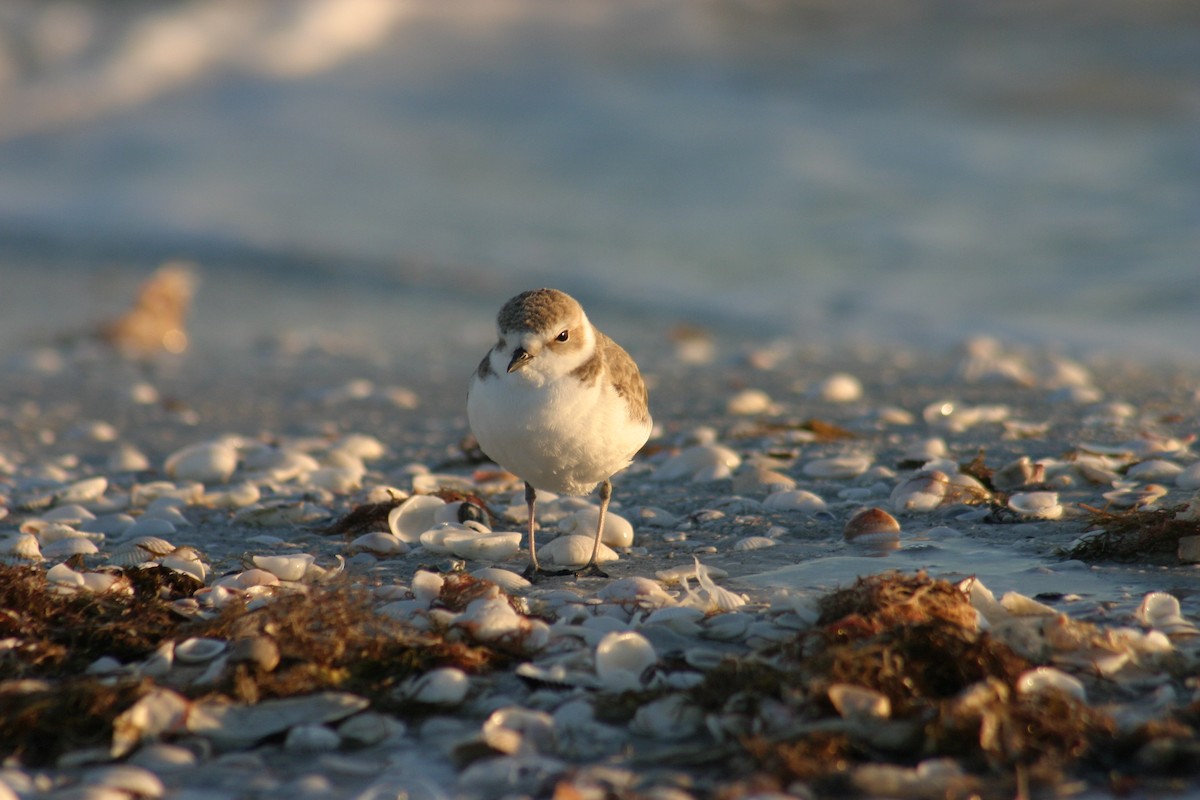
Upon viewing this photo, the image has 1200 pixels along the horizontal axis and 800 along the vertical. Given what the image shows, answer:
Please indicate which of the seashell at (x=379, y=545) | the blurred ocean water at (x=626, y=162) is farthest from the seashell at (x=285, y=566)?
the blurred ocean water at (x=626, y=162)

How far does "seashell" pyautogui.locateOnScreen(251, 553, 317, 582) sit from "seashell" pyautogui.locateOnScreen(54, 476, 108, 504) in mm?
1558

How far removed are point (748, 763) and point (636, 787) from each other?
0.25 meters

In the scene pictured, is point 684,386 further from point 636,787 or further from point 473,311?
point 636,787

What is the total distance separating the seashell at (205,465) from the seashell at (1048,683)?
382 centimetres

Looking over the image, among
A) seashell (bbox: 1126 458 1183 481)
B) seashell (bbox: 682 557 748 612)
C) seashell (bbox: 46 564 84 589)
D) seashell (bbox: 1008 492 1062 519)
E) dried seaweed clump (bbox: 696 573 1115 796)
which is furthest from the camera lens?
seashell (bbox: 1126 458 1183 481)

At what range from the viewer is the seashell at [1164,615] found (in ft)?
10.3

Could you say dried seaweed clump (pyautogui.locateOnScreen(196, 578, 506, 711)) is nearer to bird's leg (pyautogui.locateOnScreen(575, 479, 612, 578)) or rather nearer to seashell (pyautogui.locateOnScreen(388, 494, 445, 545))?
bird's leg (pyautogui.locateOnScreen(575, 479, 612, 578))

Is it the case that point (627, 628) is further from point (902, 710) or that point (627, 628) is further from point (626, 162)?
point (626, 162)

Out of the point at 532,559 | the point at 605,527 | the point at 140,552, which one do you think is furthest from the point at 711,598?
the point at 140,552

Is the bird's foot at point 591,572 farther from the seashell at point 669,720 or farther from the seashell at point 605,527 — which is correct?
the seashell at point 669,720

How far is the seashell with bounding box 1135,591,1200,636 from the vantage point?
3141 mm

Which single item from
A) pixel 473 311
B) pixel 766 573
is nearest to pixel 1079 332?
pixel 473 311

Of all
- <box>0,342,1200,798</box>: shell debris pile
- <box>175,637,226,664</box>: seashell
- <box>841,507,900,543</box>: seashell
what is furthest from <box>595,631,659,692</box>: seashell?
<box>841,507,900,543</box>: seashell

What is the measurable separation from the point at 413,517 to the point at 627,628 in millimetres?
1478
